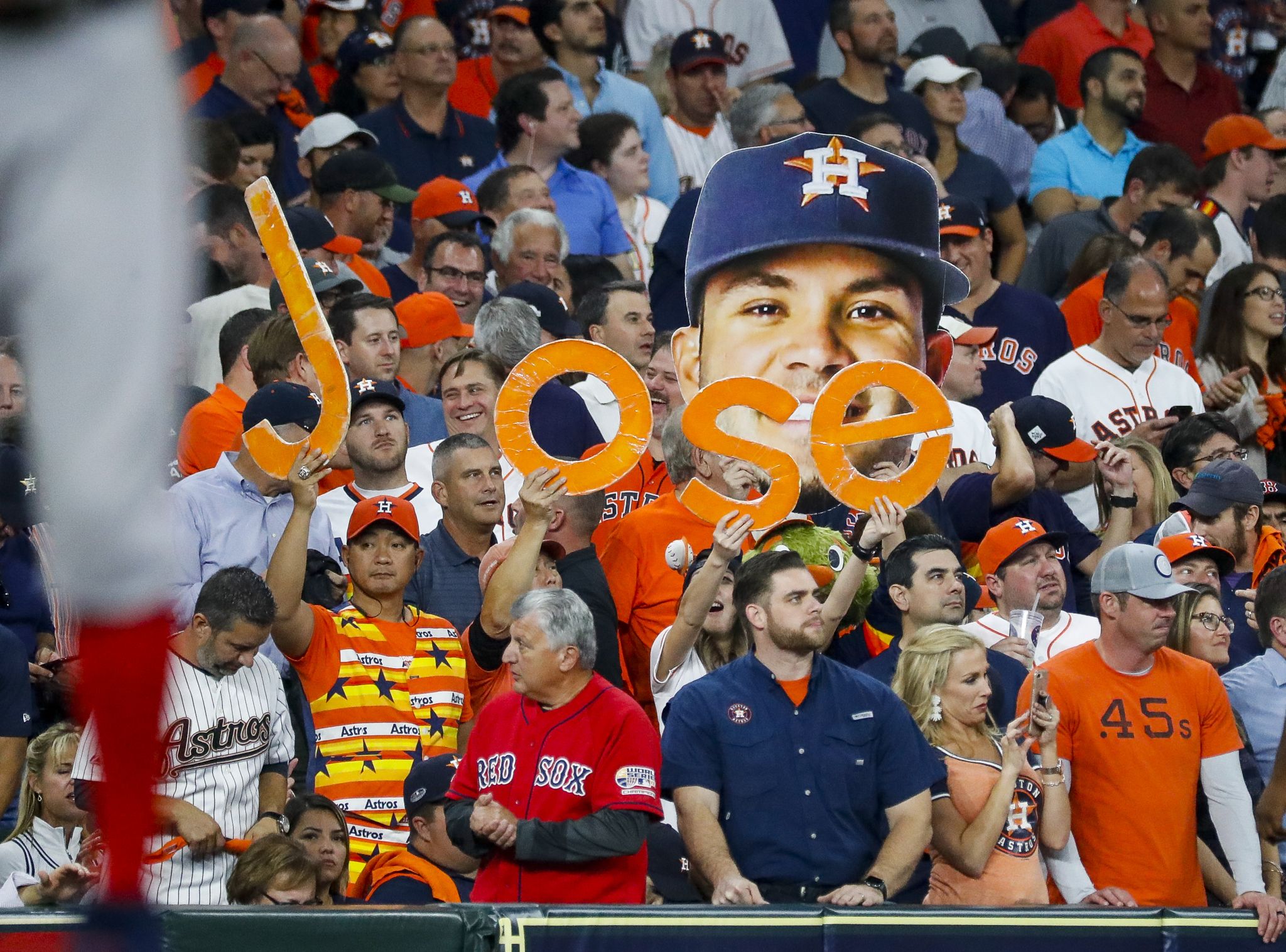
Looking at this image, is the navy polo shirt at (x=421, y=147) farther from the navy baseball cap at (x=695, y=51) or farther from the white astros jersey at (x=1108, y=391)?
the white astros jersey at (x=1108, y=391)

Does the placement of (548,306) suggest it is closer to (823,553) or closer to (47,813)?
(823,553)

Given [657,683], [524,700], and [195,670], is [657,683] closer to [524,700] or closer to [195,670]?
[524,700]

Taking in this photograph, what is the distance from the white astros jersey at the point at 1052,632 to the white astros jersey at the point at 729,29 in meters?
6.08

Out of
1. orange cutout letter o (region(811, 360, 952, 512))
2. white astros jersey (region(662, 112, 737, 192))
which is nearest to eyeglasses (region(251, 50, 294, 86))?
white astros jersey (region(662, 112, 737, 192))

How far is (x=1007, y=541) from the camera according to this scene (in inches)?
272

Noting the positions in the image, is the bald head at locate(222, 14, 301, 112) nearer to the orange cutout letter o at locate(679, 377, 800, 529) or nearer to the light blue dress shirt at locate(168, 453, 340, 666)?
the light blue dress shirt at locate(168, 453, 340, 666)

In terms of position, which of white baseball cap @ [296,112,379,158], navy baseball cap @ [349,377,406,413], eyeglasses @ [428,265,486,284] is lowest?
navy baseball cap @ [349,377,406,413]

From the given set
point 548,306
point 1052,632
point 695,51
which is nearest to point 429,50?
point 695,51

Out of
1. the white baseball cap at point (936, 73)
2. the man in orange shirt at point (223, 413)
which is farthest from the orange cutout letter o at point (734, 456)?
the white baseball cap at point (936, 73)

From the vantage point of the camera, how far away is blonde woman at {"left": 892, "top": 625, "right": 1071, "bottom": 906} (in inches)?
223

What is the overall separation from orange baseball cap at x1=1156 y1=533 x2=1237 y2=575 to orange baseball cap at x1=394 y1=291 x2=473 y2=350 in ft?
10.2

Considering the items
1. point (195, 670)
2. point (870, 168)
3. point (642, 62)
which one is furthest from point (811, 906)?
point (642, 62)

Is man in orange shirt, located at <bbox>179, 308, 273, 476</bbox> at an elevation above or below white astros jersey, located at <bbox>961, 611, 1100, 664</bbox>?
above

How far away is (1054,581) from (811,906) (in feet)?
7.45
